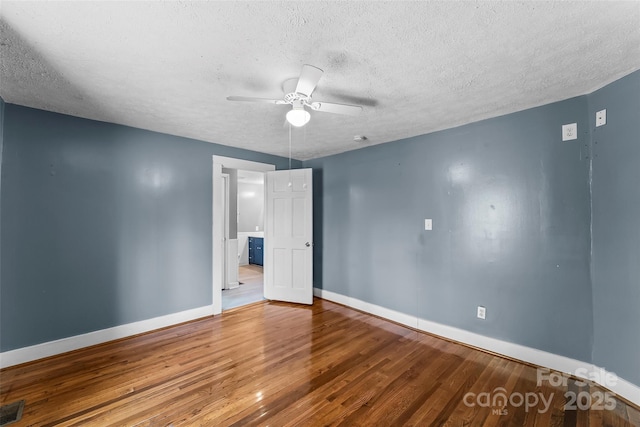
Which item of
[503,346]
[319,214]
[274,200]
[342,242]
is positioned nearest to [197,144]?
[274,200]

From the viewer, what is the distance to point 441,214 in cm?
308

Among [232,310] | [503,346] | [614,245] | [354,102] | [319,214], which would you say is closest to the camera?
[614,245]

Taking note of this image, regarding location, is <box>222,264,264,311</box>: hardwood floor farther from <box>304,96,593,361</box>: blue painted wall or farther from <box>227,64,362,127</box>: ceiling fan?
<box>227,64,362,127</box>: ceiling fan

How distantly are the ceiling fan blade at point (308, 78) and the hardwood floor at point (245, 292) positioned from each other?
10.9 feet

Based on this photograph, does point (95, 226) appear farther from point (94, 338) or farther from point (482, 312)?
point (482, 312)

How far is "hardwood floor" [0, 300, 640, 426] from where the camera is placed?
1.80m

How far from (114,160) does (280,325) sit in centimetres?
270

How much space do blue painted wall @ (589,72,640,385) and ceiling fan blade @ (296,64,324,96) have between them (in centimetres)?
226

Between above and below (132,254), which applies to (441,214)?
above

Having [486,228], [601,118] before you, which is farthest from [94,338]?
[601,118]

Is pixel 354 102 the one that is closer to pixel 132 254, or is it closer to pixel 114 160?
pixel 114 160

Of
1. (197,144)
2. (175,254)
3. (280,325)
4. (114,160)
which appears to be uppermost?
(197,144)

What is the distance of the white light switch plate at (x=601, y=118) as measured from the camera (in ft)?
6.85

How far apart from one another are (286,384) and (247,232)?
20.0 feet
